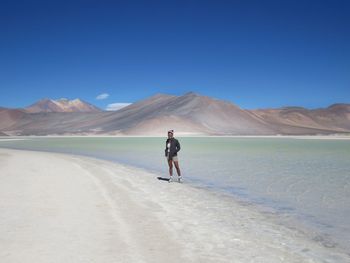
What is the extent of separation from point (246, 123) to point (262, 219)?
15891cm

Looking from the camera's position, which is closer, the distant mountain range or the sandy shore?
the sandy shore

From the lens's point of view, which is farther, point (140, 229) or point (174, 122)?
point (174, 122)

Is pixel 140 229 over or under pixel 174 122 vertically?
under

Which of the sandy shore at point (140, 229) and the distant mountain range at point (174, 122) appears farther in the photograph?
the distant mountain range at point (174, 122)

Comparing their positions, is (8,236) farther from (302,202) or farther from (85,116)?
(85,116)

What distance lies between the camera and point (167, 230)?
6.70 m

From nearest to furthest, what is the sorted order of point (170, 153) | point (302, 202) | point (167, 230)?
point (167, 230), point (302, 202), point (170, 153)

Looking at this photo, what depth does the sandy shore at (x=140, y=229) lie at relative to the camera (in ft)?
17.8

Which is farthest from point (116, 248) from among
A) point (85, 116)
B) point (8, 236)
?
point (85, 116)

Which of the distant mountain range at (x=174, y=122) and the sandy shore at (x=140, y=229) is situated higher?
the distant mountain range at (x=174, y=122)

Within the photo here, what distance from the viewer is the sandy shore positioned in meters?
5.43

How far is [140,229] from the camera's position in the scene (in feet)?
21.9

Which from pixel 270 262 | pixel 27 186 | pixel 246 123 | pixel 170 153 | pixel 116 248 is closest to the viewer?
pixel 270 262

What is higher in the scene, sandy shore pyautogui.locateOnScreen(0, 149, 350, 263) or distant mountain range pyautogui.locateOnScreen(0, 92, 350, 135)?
distant mountain range pyautogui.locateOnScreen(0, 92, 350, 135)
